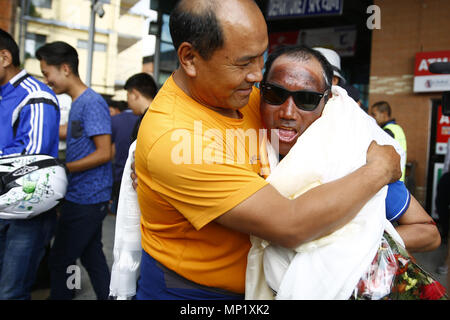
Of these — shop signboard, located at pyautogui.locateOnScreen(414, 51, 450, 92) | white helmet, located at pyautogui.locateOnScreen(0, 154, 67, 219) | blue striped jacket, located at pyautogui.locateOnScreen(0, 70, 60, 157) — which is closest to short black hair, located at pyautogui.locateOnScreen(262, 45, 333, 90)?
white helmet, located at pyautogui.locateOnScreen(0, 154, 67, 219)

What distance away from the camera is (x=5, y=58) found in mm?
2844

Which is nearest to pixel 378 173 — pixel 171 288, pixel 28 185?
pixel 171 288

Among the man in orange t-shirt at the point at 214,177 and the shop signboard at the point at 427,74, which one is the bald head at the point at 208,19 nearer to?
the man in orange t-shirt at the point at 214,177

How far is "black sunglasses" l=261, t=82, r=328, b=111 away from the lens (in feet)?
5.10

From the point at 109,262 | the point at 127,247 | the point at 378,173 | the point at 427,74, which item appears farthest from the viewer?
the point at 427,74

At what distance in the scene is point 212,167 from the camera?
1238 mm

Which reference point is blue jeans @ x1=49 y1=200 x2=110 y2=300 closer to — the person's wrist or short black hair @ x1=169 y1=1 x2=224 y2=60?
short black hair @ x1=169 y1=1 x2=224 y2=60

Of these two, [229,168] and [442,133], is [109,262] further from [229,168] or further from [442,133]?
[442,133]

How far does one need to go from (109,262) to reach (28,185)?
9.15 feet

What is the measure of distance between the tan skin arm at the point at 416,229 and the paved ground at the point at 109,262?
9.24ft

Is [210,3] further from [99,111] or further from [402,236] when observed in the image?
[99,111]

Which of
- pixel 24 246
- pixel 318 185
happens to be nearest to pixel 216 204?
pixel 318 185

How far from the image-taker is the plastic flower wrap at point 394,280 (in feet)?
4.02

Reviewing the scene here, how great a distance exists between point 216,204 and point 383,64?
782 cm
